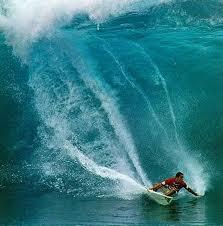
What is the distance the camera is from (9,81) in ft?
82.7

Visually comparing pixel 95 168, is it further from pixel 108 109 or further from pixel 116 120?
pixel 108 109

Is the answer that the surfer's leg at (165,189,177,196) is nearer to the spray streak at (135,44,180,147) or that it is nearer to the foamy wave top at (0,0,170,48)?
the spray streak at (135,44,180,147)

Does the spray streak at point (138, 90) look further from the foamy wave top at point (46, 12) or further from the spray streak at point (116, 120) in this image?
the foamy wave top at point (46, 12)

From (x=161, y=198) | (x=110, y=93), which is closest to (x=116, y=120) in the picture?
(x=110, y=93)

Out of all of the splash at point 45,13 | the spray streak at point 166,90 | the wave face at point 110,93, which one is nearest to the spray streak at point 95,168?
the wave face at point 110,93

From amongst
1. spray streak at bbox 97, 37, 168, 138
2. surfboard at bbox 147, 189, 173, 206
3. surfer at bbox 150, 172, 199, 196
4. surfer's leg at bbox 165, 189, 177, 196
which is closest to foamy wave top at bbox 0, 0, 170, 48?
spray streak at bbox 97, 37, 168, 138

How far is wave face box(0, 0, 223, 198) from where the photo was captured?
2016 cm

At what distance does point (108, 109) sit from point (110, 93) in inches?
52.6

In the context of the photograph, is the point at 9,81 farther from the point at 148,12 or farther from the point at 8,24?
the point at 148,12

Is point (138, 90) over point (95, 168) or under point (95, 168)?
over

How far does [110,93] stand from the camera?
2417 cm

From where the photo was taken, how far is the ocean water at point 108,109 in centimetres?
1752

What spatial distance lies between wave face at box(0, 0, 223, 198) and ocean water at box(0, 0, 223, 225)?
50 millimetres

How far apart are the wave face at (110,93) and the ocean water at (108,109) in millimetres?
50
